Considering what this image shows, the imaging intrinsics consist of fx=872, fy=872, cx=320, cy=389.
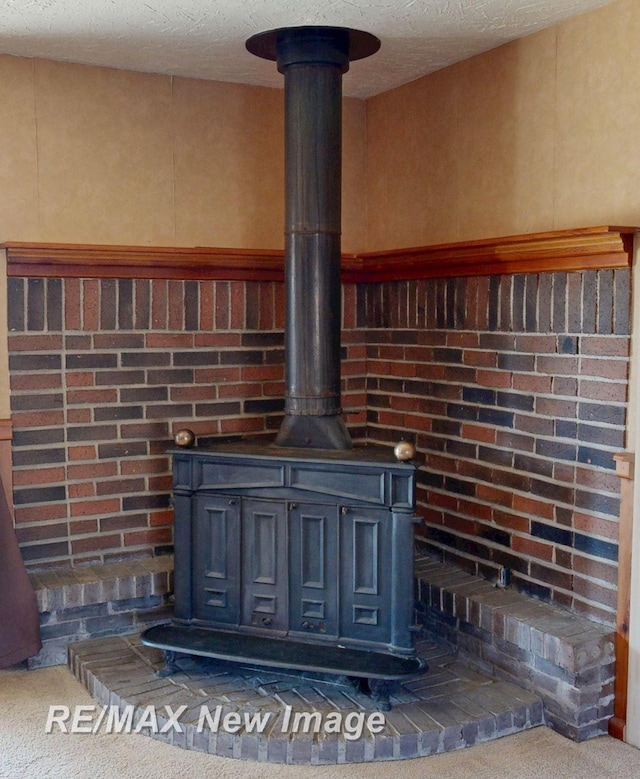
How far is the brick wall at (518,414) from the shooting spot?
2725mm

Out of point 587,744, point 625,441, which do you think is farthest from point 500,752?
point 625,441

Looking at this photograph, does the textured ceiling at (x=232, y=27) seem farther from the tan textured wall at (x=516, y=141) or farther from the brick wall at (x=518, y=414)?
the brick wall at (x=518, y=414)

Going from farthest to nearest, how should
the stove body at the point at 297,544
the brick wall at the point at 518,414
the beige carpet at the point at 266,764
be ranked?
the stove body at the point at 297,544 → the brick wall at the point at 518,414 → the beige carpet at the point at 266,764

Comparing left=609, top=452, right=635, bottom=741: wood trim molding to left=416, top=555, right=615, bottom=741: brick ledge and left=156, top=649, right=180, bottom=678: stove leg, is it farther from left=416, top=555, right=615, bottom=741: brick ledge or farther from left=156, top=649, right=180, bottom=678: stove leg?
left=156, top=649, right=180, bottom=678: stove leg

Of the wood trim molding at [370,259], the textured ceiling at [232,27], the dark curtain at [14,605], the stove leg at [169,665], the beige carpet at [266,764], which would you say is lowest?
the beige carpet at [266,764]

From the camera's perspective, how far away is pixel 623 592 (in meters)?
2.65

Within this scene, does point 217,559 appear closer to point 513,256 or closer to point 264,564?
point 264,564

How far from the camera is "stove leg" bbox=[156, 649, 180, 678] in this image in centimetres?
294

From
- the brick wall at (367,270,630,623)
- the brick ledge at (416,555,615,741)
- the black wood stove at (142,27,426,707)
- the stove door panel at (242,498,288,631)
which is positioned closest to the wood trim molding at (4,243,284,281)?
the black wood stove at (142,27,426,707)

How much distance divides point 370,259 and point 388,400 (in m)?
0.61

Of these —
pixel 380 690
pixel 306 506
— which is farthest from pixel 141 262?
pixel 380 690

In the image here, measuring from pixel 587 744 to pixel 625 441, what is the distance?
36.5 inches

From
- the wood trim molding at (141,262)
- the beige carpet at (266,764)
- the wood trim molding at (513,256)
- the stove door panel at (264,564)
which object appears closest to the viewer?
the beige carpet at (266,764)

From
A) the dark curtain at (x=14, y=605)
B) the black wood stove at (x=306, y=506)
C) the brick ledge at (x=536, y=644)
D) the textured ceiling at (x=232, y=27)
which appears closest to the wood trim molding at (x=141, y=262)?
the black wood stove at (x=306, y=506)
